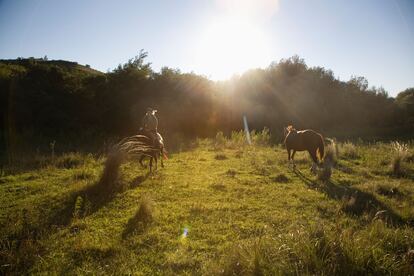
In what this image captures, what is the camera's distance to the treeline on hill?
22.1 m

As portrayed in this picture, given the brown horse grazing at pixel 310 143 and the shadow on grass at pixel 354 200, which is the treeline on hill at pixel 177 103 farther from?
the shadow on grass at pixel 354 200

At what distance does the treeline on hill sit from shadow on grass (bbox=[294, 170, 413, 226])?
13206 millimetres

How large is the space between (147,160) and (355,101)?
102ft

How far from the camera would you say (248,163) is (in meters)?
14.6

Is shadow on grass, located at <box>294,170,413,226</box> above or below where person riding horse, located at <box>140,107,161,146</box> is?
below

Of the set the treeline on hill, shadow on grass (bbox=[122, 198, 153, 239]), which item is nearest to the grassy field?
shadow on grass (bbox=[122, 198, 153, 239])

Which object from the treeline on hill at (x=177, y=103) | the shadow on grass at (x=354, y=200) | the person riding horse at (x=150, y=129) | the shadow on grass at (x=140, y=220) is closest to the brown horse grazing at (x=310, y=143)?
the shadow on grass at (x=354, y=200)

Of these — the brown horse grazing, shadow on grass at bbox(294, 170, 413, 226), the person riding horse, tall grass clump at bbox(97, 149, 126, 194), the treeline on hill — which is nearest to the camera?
shadow on grass at bbox(294, 170, 413, 226)

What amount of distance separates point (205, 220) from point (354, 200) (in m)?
3.83

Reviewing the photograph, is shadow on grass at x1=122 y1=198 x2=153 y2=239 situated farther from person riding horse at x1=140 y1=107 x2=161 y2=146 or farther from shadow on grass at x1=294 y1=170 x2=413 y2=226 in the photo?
person riding horse at x1=140 y1=107 x2=161 y2=146

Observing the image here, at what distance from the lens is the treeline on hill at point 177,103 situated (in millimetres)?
22109

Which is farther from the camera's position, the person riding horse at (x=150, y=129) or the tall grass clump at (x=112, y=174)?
the person riding horse at (x=150, y=129)

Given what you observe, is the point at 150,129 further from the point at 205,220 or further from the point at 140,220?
the point at 205,220

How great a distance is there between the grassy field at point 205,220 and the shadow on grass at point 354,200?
30 mm
